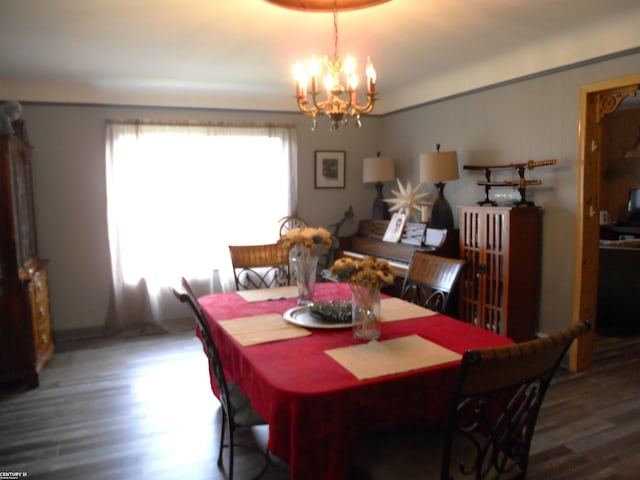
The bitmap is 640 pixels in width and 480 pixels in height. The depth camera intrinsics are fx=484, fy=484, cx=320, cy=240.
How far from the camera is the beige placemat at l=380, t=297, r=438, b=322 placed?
240cm

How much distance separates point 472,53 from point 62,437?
3.71m

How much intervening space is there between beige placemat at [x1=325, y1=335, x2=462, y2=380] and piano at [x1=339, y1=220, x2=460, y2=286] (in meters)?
2.10

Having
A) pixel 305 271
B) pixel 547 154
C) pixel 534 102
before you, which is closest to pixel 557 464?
pixel 305 271

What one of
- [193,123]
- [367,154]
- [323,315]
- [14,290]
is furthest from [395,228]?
[14,290]

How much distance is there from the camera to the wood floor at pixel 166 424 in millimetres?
2400

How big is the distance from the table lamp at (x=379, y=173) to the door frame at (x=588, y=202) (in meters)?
2.03

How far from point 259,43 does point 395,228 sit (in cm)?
211

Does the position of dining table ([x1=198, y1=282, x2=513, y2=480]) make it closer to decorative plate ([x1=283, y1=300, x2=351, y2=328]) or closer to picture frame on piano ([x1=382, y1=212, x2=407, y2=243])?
decorative plate ([x1=283, y1=300, x2=351, y2=328])

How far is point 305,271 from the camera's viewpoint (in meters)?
2.62

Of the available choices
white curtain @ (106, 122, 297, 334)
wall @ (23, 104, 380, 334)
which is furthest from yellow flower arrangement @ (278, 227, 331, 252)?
wall @ (23, 104, 380, 334)

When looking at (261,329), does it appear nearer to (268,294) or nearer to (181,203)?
(268,294)

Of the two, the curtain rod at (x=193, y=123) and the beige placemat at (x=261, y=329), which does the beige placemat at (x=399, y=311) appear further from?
the curtain rod at (x=193, y=123)

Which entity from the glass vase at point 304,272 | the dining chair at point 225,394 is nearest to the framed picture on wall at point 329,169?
the glass vase at point 304,272

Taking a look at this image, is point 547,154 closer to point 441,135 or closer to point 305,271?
point 441,135
